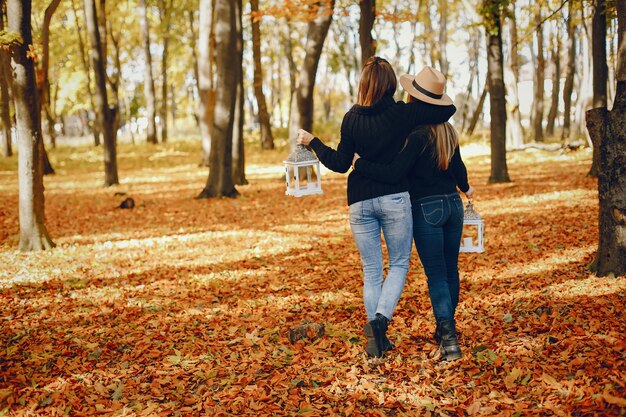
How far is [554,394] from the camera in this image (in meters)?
3.86

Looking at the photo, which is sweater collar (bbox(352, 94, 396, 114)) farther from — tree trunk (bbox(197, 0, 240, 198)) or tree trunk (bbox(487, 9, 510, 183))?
tree trunk (bbox(487, 9, 510, 183))

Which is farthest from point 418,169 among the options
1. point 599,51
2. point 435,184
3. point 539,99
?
point 539,99

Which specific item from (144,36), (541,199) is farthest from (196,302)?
(144,36)

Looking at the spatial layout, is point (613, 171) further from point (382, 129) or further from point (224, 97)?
point (224, 97)

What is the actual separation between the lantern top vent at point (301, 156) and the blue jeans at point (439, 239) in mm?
1123

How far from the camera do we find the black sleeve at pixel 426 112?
4141 millimetres

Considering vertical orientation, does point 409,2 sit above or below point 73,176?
above

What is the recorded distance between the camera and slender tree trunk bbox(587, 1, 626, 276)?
18.8ft

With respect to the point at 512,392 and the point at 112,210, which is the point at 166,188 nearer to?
the point at 112,210

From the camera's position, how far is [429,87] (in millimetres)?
4094

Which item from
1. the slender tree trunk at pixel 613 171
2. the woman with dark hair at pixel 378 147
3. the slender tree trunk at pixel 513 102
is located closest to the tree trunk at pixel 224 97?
the slender tree trunk at pixel 613 171

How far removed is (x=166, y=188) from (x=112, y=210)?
3.90m

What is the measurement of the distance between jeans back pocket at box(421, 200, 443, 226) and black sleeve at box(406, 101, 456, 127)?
594 mm

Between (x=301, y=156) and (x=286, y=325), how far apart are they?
181cm
